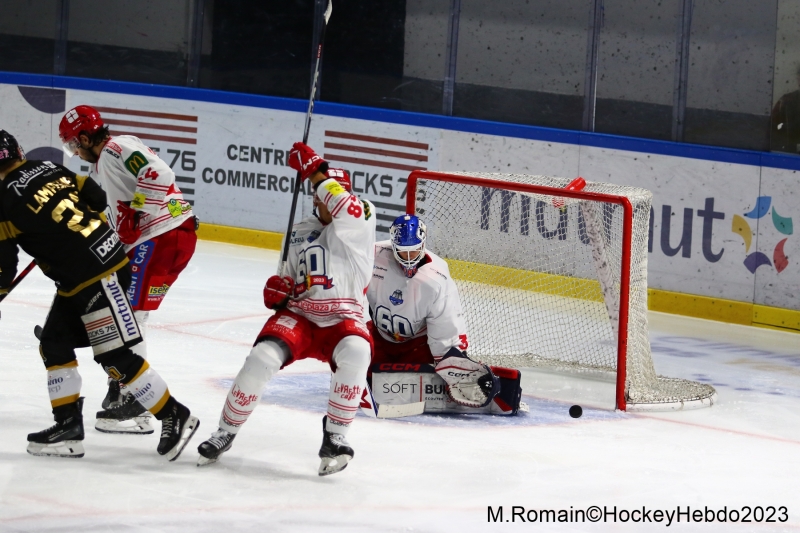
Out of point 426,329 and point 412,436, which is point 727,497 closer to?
point 412,436

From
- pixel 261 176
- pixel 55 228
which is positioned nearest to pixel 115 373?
pixel 55 228

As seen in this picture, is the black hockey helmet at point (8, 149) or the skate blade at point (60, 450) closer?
the black hockey helmet at point (8, 149)

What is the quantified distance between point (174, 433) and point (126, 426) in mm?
471

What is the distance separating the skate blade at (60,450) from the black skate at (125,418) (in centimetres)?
34

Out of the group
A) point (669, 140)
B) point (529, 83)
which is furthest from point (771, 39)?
point (529, 83)

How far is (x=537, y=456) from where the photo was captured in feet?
15.7

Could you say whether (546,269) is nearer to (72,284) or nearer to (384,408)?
(384,408)

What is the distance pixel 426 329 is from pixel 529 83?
3.61 metres

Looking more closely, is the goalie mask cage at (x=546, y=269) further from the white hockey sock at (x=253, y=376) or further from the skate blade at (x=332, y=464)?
the white hockey sock at (x=253, y=376)

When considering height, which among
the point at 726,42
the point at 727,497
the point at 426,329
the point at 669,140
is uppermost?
the point at 726,42

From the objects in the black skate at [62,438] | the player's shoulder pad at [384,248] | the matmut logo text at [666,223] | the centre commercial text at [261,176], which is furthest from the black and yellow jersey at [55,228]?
the centre commercial text at [261,176]

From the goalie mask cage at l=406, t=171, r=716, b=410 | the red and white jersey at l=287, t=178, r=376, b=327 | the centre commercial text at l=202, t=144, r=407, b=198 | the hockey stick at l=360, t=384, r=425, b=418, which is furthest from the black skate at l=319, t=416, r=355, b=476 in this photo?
the centre commercial text at l=202, t=144, r=407, b=198

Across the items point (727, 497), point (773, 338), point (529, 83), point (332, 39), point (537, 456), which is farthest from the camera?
point (332, 39)

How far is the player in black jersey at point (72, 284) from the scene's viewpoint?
420 cm
